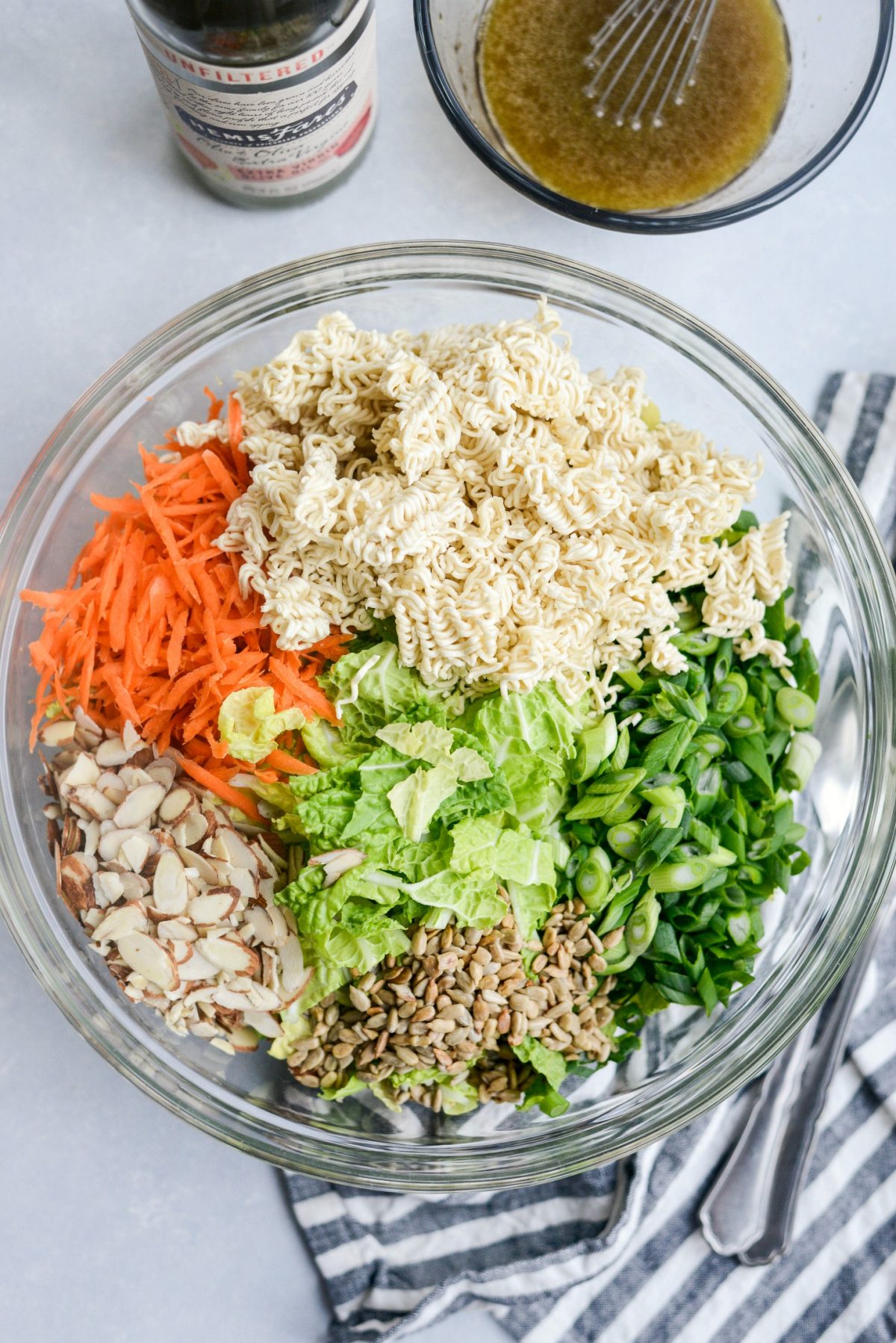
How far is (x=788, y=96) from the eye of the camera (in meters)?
2.16

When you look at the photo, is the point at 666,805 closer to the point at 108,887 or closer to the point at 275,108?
the point at 108,887

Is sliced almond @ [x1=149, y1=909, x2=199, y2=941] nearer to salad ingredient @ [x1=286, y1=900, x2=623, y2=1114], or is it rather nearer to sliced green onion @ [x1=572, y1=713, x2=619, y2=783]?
salad ingredient @ [x1=286, y1=900, x2=623, y2=1114]

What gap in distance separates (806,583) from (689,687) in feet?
1.54

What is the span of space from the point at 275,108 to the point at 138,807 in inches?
46.3

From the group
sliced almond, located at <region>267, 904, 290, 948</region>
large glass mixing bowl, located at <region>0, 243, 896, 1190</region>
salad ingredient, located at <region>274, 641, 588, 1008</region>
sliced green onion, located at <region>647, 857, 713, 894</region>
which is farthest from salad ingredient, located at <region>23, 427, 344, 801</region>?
sliced green onion, located at <region>647, 857, 713, 894</region>

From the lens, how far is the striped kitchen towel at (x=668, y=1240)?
2105mm

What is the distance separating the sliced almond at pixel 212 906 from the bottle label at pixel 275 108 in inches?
50.6

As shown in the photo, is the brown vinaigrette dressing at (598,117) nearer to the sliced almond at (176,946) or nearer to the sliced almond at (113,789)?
the sliced almond at (113,789)

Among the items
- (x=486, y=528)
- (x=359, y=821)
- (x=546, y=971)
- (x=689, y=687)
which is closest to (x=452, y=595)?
(x=486, y=528)

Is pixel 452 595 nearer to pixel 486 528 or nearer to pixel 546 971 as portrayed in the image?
pixel 486 528

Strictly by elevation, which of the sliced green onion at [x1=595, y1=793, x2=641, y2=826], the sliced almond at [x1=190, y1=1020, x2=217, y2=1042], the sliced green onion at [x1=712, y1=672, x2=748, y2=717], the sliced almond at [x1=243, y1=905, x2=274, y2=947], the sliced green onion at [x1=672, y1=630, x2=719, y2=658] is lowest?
the sliced almond at [x1=190, y1=1020, x2=217, y2=1042]

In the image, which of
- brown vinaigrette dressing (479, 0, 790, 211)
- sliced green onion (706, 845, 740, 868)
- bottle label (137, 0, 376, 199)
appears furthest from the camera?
brown vinaigrette dressing (479, 0, 790, 211)

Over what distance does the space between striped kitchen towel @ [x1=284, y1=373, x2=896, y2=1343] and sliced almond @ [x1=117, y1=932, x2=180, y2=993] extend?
0.70 meters

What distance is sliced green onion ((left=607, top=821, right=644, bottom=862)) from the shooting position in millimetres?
1785
